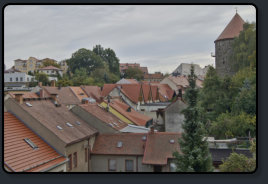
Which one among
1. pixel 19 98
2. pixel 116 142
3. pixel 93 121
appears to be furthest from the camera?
pixel 93 121

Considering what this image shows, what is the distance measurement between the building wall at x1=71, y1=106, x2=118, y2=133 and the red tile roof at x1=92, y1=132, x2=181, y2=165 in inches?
24.7

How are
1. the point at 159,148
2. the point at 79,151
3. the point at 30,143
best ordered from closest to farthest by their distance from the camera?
the point at 30,143, the point at 79,151, the point at 159,148

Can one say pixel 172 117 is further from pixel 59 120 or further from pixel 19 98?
pixel 19 98

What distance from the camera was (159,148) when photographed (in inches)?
357

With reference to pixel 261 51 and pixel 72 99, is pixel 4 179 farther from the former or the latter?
pixel 72 99

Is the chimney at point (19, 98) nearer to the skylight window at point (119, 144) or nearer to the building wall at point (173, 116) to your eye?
the skylight window at point (119, 144)

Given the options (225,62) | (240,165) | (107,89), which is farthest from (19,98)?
(107,89)

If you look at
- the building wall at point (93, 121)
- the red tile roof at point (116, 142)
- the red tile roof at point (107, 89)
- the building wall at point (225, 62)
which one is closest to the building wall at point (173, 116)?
the building wall at point (225, 62)

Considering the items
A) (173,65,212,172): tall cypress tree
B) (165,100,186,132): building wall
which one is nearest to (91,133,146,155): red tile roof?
(173,65,212,172): tall cypress tree

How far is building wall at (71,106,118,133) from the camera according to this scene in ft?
36.3

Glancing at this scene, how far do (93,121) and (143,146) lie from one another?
8.85 feet

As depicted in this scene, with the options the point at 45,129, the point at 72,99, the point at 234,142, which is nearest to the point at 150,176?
the point at 45,129

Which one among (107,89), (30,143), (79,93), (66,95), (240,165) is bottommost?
(240,165)

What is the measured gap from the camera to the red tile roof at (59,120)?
787 cm
